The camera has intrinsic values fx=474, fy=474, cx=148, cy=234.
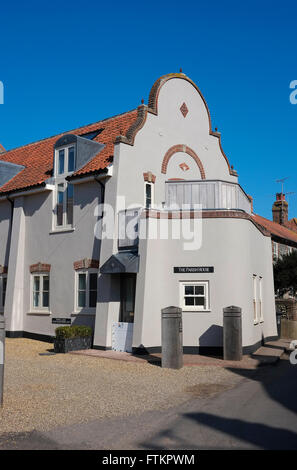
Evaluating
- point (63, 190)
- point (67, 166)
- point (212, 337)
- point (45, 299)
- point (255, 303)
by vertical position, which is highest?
point (67, 166)

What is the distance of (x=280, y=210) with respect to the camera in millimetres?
48719

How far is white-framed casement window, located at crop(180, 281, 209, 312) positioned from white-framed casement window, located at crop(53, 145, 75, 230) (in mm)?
5655

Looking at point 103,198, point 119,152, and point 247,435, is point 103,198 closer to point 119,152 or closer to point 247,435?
point 119,152

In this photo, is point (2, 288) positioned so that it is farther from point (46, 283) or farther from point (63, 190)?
point (63, 190)

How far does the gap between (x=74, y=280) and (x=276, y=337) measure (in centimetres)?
873

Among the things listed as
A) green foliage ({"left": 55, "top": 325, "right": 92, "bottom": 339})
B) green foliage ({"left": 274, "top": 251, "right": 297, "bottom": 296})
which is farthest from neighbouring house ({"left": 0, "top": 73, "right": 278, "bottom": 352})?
green foliage ({"left": 274, "top": 251, "right": 297, "bottom": 296})

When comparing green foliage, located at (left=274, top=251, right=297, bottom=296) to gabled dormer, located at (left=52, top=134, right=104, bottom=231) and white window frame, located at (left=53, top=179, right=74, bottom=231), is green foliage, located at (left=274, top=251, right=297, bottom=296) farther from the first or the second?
white window frame, located at (left=53, top=179, right=74, bottom=231)

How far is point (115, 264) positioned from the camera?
15.3 m

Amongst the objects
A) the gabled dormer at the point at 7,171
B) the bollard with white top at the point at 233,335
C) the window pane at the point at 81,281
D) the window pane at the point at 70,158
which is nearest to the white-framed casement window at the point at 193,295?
the bollard with white top at the point at 233,335

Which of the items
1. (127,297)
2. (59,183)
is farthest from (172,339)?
(59,183)

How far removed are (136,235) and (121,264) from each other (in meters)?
1.28
